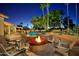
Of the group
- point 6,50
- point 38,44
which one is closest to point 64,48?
point 38,44

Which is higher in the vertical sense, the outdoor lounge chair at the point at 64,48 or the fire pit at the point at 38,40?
the fire pit at the point at 38,40

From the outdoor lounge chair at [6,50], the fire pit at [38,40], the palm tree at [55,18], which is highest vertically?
the palm tree at [55,18]

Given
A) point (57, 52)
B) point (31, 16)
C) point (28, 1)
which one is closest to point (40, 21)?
point (31, 16)

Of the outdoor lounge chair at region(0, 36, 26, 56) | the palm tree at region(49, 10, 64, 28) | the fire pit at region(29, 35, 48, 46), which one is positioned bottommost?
the outdoor lounge chair at region(0, 36, 26, 56)

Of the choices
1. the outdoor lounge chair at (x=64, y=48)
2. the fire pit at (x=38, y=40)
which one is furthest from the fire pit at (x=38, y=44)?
the outdoor lounge chair at (x=64, y=48)

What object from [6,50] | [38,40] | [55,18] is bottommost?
[6,50]

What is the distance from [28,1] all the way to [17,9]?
0.50 ft

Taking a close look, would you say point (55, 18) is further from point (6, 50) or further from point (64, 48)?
point (6, 50)

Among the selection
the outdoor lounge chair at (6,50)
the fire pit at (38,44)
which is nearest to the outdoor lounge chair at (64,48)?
the fire pit at (38,44)

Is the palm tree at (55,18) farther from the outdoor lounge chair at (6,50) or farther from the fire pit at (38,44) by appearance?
the outdoor lounge chair at (6,50)

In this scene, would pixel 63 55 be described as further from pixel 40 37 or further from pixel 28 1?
pixel 28 1

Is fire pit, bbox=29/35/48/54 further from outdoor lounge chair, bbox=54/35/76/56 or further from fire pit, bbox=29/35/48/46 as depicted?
outdoor lounge chair, bbox=54/35/76/56

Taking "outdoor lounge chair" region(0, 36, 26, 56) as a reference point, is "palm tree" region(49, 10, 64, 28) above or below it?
above

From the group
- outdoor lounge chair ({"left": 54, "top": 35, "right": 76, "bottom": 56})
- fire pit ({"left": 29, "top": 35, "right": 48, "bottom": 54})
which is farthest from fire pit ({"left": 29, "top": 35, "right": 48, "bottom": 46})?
outdoor lounge chair ({"left": 54, "top": 35, "right": 76, "bottom": 56})
